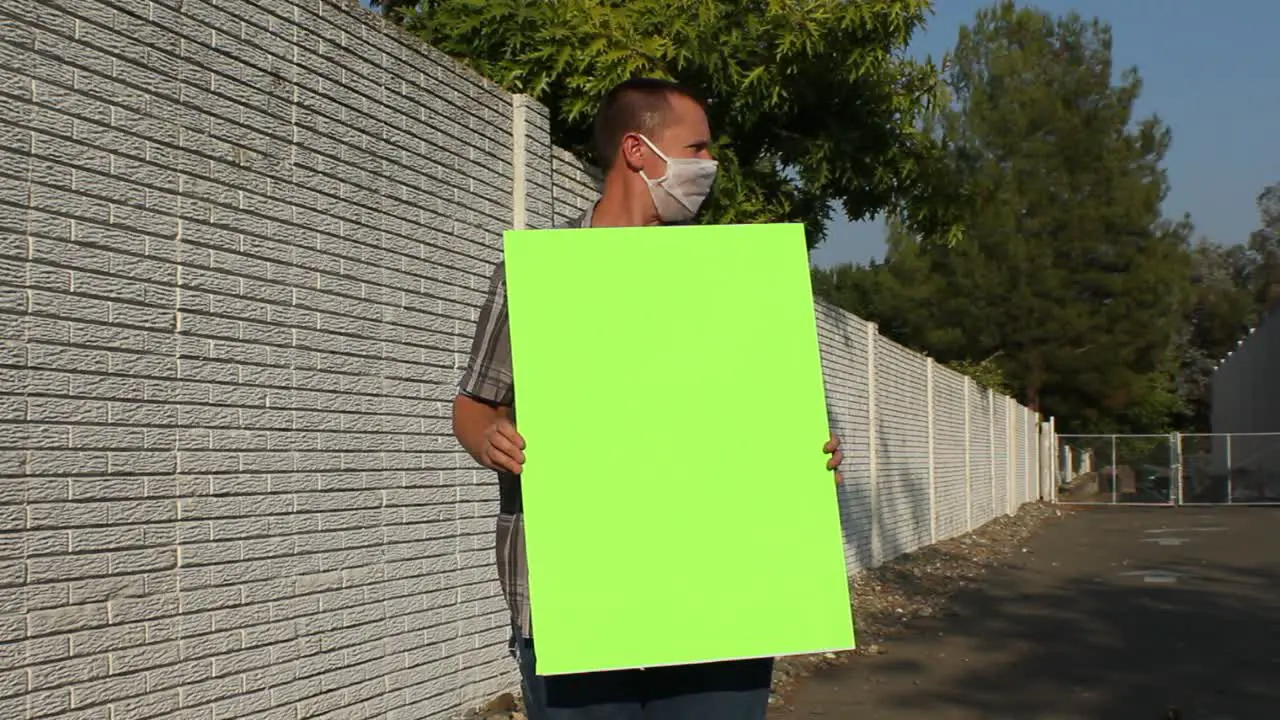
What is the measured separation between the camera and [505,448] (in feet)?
8.98

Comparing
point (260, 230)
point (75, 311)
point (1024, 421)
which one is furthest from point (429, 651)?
point (1024, 421)

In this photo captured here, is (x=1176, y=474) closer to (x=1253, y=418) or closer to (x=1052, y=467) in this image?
(x=1052, y=467)

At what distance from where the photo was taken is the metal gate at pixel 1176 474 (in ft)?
127

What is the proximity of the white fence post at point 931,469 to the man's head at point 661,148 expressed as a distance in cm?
1813

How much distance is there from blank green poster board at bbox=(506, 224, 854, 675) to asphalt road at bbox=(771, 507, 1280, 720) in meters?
5.07

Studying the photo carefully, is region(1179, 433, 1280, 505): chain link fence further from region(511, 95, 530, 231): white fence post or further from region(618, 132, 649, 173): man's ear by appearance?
region(618, 132, 649, 173): man's ear

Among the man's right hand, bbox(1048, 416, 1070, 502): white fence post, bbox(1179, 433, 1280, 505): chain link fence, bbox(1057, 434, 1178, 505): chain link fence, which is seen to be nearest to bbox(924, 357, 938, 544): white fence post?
bbox(1179, 433, 1280, 505): chain link fence

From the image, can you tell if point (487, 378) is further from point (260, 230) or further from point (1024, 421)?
point (1024, 421)

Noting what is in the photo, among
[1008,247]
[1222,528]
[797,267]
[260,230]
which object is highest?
[1008,247]

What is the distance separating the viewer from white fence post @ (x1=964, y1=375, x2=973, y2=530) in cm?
2547

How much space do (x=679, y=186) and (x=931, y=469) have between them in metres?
18.8

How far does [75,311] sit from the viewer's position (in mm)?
4523

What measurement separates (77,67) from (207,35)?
774mm

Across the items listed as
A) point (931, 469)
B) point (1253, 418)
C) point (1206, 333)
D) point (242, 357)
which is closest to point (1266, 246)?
point (1206, 333)
